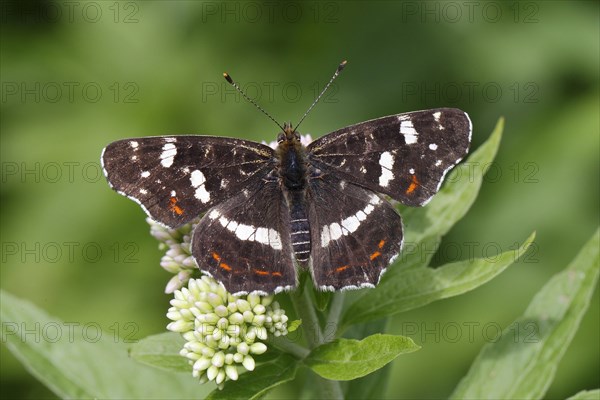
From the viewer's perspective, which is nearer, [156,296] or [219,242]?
[219,242]

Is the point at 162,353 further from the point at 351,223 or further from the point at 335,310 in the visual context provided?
the point at 351,223

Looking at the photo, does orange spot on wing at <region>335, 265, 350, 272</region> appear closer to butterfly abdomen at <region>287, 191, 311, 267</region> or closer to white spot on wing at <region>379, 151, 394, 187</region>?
butterfly abdomen at <region>287, 191, 311, 267</region>

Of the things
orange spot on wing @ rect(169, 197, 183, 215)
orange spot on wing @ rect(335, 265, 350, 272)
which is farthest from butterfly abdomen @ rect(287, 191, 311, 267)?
orange spot on wing @ rect(169, 197, 183, 215)

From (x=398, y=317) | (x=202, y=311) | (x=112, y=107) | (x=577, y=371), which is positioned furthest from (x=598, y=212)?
(x=112, y=107)

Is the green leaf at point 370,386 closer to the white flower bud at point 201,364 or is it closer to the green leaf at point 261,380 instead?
the green leaf at point 261,380

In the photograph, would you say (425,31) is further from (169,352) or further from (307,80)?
(169,352)

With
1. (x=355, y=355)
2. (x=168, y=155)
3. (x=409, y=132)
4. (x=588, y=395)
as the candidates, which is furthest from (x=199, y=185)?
(x=588, y=395)
